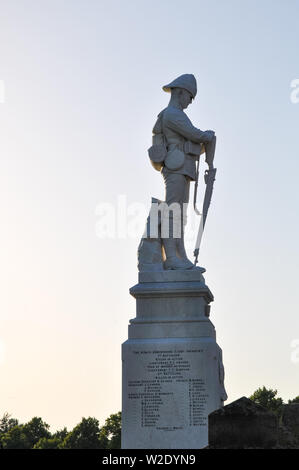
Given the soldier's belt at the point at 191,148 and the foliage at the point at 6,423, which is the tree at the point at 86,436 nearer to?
the foliage at the point at 6,423

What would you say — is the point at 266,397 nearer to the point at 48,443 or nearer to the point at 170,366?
the point at 48,443

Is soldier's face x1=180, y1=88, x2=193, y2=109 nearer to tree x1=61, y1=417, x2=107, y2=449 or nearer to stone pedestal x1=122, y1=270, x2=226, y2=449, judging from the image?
stone pedestal x1=122, y1=270, x2=226, y2=449

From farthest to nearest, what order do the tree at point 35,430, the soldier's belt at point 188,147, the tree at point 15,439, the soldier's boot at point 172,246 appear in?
the tree at point 35,430
the tree at point 15,439
the soldier's belt at point 188,147
the soldier's boot at point 172,246

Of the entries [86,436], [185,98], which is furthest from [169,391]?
[86,436]

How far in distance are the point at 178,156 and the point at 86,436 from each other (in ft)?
173

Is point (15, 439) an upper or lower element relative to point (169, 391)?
upper

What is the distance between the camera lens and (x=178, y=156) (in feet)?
71.2

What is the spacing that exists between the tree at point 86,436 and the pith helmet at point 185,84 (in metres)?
48.9

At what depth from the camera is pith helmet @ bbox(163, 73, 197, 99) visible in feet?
72.8

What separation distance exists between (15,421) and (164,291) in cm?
7105

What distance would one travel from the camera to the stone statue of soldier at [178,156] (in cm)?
2145

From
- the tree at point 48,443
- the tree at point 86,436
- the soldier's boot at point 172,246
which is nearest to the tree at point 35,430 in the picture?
the tree at point 48,443
